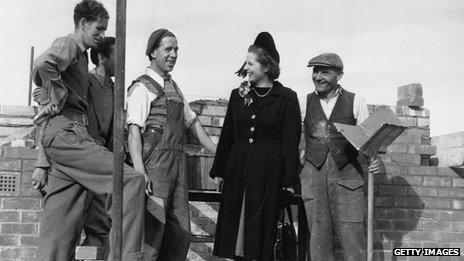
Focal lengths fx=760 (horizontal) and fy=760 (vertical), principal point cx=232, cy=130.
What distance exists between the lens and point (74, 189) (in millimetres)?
4699

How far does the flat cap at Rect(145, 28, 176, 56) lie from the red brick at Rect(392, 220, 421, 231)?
307 cm

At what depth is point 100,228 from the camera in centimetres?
542

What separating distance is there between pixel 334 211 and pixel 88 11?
2290 millimetres

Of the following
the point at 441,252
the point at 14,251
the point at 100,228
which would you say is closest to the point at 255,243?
the point at 100,228

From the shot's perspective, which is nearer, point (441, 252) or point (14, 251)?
point (14, 251)

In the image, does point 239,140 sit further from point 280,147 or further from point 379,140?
point 379,140

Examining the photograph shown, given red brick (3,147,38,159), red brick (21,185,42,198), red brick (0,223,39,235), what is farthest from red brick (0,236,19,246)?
red brick (3,147,38,159)

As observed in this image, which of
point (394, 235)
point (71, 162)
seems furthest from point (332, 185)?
point (71, 162)

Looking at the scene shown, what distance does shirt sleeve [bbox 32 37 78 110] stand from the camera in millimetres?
4449

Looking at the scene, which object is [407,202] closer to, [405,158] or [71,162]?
[405,158]

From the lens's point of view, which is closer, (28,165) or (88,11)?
(88,11)

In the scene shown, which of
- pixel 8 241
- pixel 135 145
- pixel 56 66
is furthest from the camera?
pixel 8 241

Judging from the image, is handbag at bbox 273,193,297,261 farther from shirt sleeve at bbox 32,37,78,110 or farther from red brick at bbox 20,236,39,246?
red brick at bbox 20,236,39,246

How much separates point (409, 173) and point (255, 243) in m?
2.45
